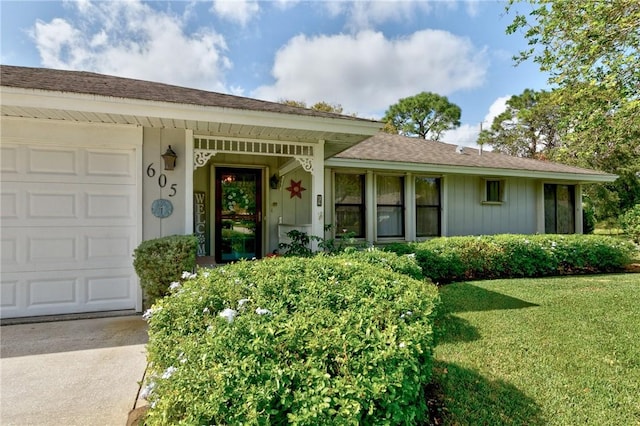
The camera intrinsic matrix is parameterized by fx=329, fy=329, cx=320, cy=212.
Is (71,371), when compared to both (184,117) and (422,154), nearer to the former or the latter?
(184,117)

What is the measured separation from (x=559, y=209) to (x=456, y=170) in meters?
4.67

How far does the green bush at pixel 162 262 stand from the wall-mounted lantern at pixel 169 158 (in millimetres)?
1151

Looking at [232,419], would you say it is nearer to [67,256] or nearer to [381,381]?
[381,381]

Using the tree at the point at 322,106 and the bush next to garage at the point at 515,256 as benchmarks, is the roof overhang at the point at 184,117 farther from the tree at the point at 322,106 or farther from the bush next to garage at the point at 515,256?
the tree at the point at 322,106

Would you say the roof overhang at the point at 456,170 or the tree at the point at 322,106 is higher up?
the tree at the point at 322,106

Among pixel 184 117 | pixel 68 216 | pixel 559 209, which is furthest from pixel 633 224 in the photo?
pixel 68 216

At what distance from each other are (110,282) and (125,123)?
7.35ft

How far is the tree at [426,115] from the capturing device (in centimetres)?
2703

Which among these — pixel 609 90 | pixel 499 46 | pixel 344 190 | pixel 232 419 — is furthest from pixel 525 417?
pixel 499 46

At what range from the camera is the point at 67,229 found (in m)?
4.50

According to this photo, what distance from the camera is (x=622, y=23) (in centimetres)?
430

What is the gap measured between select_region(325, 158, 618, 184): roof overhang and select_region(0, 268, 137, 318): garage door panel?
4695mm

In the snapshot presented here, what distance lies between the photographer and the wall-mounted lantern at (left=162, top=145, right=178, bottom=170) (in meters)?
4.70

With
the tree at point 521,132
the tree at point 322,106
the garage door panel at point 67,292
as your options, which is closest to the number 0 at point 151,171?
the garage door panel at point 67,292
